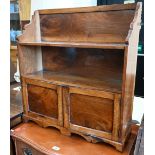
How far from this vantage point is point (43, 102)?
1.32 metres

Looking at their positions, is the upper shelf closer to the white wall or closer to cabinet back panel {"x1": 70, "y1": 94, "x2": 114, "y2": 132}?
cabinet back panel {"x1": 70, "y1": 94, "x2": 114, "y2": 132}

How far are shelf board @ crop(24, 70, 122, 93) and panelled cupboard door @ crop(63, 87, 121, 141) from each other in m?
A: 0.03

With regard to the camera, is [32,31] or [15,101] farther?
[15,101]

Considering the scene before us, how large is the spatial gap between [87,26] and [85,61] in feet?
0.82

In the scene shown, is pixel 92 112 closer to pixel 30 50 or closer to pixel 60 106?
pixel 60 106

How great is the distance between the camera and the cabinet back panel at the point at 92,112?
1.08 metres

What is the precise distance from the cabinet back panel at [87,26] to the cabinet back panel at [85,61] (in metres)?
0.10

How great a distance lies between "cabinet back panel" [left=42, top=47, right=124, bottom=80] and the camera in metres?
1.25

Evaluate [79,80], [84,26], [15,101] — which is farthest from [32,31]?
[15,101]

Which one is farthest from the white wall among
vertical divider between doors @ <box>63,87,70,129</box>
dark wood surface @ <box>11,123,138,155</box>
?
dark wood surface @ <box>11,123,138,155</box>
